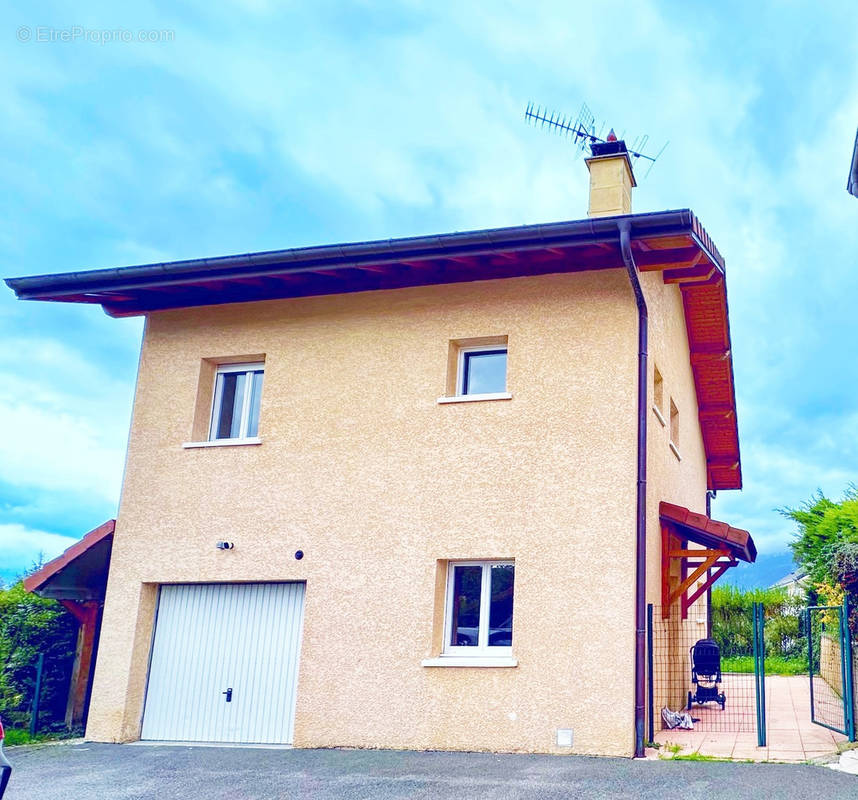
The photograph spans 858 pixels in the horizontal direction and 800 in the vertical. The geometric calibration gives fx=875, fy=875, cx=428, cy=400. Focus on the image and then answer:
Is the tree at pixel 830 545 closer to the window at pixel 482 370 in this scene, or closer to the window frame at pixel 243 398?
the window at pixel 482 370

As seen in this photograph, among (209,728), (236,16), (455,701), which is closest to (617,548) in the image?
(455,701)

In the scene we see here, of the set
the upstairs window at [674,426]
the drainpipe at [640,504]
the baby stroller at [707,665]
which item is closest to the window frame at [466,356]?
the drainpipe at [640,504]

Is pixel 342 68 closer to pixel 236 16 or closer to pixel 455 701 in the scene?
pixel 236 16

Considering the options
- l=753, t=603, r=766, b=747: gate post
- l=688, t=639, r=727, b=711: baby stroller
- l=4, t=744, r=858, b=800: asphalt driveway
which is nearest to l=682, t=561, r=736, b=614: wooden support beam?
l=688, t=639, r=727, b=711: baby stroller

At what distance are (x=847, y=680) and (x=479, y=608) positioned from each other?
4.28 metres

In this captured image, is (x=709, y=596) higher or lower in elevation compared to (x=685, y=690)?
higher

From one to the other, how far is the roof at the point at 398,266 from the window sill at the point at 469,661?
488 cm

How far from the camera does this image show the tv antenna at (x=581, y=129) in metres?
14.6

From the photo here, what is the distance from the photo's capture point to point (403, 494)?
1124 centimetres

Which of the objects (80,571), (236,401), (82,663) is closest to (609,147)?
(236,401)

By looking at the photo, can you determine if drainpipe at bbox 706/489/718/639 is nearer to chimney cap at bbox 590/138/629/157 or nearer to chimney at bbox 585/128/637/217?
chimney at bbox 585/128/637/217

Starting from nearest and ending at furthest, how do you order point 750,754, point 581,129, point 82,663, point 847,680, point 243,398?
point 750,754 < point 847,680 < point 243,398 < point 82,663 < point 581,129

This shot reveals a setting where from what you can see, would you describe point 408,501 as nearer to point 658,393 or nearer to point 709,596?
point 658,393

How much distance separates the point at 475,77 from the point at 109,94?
24.4 ft
